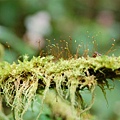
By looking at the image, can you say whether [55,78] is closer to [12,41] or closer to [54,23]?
[12,41]

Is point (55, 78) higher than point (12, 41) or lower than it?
lower

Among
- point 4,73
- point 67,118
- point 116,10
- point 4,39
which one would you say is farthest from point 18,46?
point 116,10

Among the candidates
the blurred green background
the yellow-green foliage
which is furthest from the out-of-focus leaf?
the yellow-green foliage

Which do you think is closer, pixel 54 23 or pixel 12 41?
pixel 12 41

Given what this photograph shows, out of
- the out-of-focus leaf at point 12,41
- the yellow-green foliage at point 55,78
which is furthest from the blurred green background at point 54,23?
the yellow-green foliage at point 55,78

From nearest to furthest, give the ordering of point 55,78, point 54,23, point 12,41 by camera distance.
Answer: point 55,78
point 12,41
point 54,23

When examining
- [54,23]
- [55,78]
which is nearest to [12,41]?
[55,78]

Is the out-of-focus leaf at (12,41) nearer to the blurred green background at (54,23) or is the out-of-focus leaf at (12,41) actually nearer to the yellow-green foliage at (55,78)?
the blurred green background at (54,23)

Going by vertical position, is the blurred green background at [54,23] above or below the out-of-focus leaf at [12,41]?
above

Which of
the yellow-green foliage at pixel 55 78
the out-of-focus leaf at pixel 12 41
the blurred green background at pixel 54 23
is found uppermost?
the blurred green background at pixel 54 23
